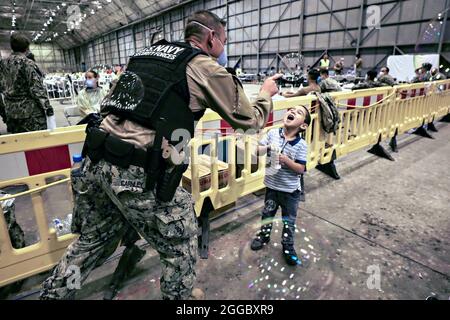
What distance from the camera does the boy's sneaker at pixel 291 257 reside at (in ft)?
6.48

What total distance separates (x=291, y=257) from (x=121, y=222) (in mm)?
1223

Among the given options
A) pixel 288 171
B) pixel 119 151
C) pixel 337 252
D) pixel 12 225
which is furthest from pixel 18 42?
pixel 337 252

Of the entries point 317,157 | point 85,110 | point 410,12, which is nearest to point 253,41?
point 410,12

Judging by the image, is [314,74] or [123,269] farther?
[314,74]

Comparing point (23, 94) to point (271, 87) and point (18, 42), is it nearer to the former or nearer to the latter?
point (18, 42)

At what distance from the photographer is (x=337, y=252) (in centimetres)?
212

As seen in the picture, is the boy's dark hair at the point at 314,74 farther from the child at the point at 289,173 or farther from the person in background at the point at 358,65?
the person in background at the point at 358,65

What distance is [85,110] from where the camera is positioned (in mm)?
4945

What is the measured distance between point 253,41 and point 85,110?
674 inches

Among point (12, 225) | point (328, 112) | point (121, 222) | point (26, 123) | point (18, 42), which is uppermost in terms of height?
point (18, 42)

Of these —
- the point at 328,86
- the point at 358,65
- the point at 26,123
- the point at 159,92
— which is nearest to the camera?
the point at 159,92

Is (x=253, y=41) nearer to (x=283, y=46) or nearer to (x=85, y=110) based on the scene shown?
(x=283, y=46)
